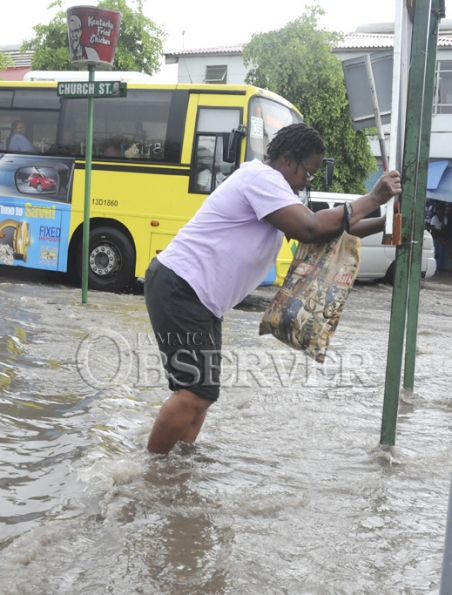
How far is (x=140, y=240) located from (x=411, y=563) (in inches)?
404

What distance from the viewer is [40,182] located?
13.5 m

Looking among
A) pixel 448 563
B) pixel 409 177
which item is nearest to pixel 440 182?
pixel 409 177

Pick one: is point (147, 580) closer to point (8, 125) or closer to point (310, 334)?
point (310, 334)

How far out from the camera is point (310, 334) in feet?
12.5

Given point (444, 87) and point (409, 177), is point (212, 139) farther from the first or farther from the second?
point (444, 87)

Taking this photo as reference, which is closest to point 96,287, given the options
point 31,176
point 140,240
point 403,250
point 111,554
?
point 140,240

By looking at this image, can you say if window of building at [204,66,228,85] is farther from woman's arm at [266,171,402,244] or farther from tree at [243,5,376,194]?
woman's arm at [266,171,402,244]

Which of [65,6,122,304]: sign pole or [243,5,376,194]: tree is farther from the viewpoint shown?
[243,5,376,194]: tree

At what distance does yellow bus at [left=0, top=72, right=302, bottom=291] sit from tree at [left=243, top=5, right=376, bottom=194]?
11.0 meters

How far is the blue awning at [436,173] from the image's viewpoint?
85.5 feet

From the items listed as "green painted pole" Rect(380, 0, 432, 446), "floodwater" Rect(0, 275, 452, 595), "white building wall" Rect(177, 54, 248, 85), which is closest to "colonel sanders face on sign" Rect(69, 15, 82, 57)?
"floodwater" Rect(0, 275, 452, 595)

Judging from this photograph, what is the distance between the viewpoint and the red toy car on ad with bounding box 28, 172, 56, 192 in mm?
13438

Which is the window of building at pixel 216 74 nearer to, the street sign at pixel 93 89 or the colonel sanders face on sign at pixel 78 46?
the colonel sanders face on sign at pixel 78 46

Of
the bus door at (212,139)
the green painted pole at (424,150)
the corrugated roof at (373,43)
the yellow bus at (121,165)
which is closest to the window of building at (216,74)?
the corrugated roof at (373,43)
